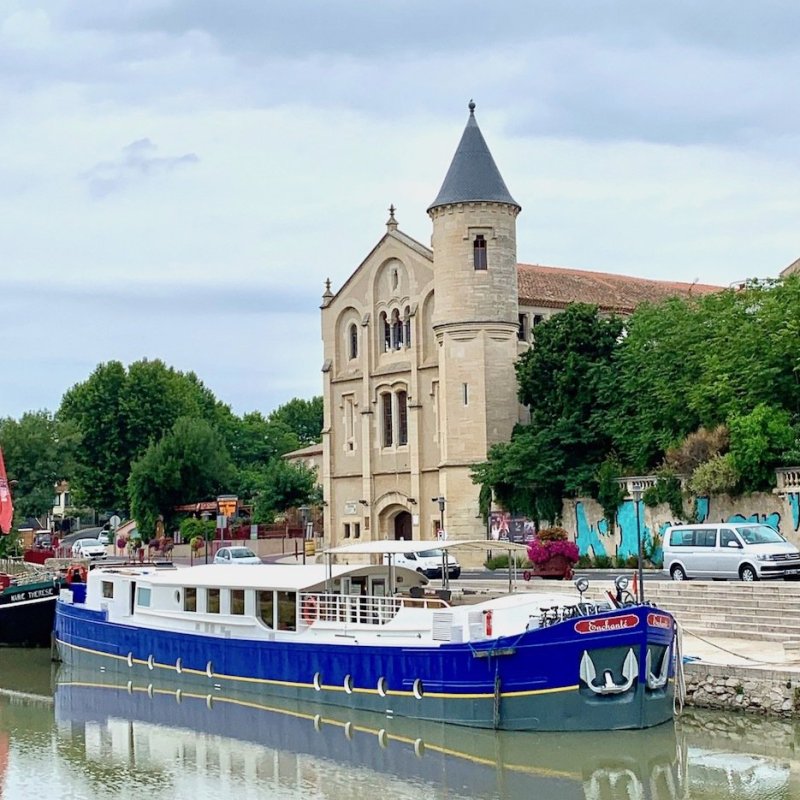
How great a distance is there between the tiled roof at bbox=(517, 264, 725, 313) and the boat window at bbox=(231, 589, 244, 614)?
89.0 feet

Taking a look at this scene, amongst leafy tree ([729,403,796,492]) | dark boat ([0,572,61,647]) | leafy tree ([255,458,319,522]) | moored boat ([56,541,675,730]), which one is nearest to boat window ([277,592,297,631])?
moored boat ([56,541,675,730])

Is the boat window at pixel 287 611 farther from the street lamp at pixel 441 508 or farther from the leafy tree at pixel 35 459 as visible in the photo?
the leafy tree at pixel 35 459

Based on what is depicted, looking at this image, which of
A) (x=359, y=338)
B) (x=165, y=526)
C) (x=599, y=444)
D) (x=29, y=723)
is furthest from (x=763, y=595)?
(x=165, y=526)

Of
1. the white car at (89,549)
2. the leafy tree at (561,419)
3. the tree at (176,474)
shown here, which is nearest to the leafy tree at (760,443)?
the leafy tree at (561,419)

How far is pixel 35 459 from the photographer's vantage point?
72562 millimetres

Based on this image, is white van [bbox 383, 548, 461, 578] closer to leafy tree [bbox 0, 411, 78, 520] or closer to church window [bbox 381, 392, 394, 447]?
church window [bbox 381, 392, 394, 447]

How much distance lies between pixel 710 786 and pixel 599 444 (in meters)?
27.7

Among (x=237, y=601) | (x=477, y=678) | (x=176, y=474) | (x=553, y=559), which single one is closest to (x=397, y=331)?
(x=176, y=474)

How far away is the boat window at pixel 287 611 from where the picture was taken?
26359 mm

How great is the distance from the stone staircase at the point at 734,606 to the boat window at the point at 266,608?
7.72 metres

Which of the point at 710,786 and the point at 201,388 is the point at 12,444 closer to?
the point at 201,388

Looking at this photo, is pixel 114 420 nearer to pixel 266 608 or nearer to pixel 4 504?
pixel 4 504

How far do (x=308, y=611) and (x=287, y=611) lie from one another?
0.58 m

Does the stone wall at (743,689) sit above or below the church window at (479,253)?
below
